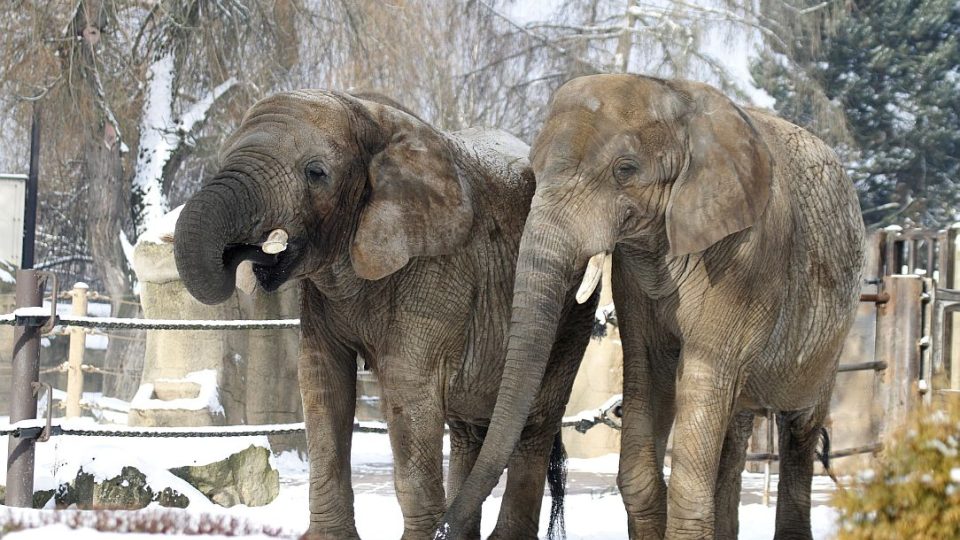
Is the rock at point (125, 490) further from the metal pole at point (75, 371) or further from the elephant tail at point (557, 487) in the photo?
the metal pole at point (75, 371)

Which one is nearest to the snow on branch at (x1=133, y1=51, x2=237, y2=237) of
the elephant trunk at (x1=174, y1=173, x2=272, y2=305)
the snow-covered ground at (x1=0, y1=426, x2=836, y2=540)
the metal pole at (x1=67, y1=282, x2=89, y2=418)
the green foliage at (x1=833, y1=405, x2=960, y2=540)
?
the metal pole at (x1=67, y1=282, x2=89, y2=418)

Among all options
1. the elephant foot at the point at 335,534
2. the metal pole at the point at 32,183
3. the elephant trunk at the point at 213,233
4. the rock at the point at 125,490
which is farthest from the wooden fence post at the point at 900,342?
the metal pole at the point at 32,183

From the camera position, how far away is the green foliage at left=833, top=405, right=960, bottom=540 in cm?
318

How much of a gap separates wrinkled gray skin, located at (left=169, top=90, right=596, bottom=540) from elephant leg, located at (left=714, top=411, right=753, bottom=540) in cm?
123

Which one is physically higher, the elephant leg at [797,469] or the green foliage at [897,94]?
the green foliage at [897,94]

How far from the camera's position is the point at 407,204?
5.04 m

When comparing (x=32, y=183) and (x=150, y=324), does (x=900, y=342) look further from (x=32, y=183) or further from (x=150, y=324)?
(x=32, y=183)

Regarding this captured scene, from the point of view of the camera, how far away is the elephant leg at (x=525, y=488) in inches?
228

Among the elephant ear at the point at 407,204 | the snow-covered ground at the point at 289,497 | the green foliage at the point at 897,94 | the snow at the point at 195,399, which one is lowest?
the snow-covered ground at the point at 289,497

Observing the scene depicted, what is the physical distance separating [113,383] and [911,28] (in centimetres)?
1674

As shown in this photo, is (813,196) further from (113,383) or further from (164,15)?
(113,383)

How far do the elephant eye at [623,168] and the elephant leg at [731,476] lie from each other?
1751 mm

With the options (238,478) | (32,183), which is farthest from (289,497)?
(32,183)

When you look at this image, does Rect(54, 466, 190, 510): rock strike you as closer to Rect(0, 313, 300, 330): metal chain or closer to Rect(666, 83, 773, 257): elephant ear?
Rect(0, 313, 300, 330): metal chain
